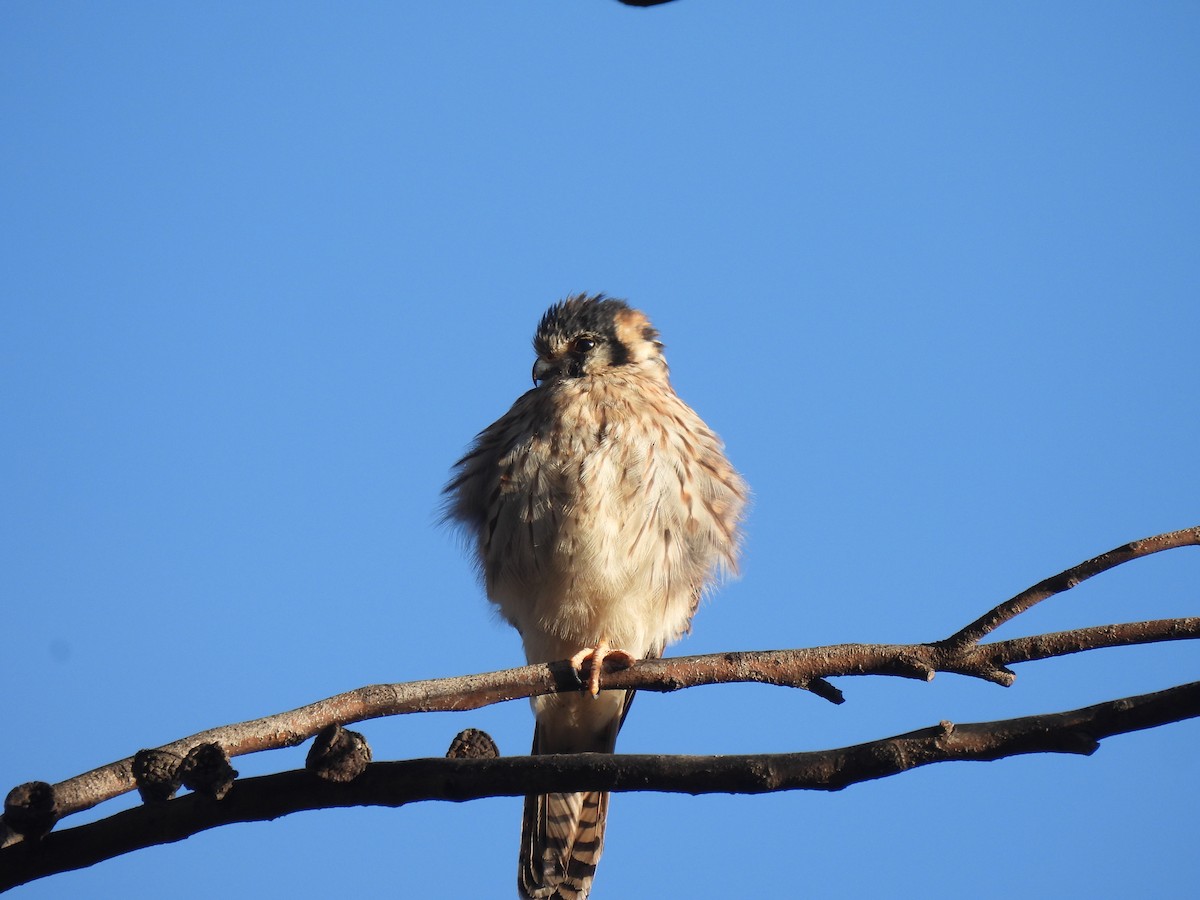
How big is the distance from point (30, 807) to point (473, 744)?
0.87m

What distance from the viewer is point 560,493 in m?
4.36

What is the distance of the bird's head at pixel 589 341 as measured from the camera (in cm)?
511

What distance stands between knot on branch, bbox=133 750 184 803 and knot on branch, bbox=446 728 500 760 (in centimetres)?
60

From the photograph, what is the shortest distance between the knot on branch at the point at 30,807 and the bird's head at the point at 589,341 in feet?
10.6

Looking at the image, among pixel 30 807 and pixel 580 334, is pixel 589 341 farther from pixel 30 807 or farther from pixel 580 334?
pixel 30 807

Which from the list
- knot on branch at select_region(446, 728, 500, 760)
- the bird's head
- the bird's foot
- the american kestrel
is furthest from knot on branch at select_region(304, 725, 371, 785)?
the bird's head

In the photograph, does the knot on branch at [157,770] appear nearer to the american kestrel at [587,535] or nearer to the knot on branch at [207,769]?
the knot on branch at [207,769]

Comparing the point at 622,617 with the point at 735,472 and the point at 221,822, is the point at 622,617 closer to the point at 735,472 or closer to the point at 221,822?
the point at 735,472

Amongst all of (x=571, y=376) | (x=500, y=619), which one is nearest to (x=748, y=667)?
(x=500, y=619)

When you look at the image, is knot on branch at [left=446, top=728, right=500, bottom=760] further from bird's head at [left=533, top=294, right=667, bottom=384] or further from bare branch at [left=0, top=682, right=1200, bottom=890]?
bird's head at [left=533, top=294, right=667, bottom=384]

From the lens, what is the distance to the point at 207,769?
211 cm

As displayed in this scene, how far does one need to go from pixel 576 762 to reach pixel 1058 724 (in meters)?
0.89

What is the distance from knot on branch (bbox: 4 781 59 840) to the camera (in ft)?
6.75

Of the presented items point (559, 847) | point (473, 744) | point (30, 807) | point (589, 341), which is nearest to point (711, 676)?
point (473, 744)
